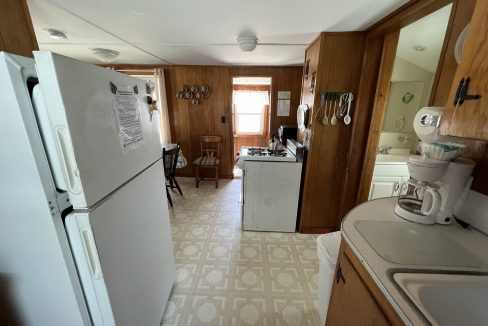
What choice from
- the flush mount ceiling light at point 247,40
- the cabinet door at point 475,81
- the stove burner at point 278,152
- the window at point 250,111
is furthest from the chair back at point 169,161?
the cabinet door at point 475,81

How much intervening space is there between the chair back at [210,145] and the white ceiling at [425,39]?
2.92 metres

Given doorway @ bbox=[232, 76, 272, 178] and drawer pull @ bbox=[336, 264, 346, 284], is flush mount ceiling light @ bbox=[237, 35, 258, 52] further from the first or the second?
doorway @ bbox=[232, 76, 272, 178]

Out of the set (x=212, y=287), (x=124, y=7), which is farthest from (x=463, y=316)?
(x=124, y=7)

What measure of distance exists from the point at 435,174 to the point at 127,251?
1.56 metres

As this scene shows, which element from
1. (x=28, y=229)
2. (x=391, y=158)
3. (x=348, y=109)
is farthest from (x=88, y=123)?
(x=391, y=158)

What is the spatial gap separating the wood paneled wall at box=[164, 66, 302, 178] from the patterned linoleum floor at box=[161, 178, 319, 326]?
162cm

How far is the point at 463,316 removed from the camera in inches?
26.2

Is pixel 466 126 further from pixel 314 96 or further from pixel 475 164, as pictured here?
→ pixel 314 96

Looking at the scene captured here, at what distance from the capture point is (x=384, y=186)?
232 cm

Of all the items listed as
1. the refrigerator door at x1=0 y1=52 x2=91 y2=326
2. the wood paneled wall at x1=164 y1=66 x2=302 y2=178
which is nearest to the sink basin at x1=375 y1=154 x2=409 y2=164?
the wood paneled wall at x1=164 y1=66 x2=302 y2=178

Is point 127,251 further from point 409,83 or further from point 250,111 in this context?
point 250,111

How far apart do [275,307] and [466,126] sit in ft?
5.26

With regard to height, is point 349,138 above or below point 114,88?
below

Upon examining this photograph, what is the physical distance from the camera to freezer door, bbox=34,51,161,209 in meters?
0.60
